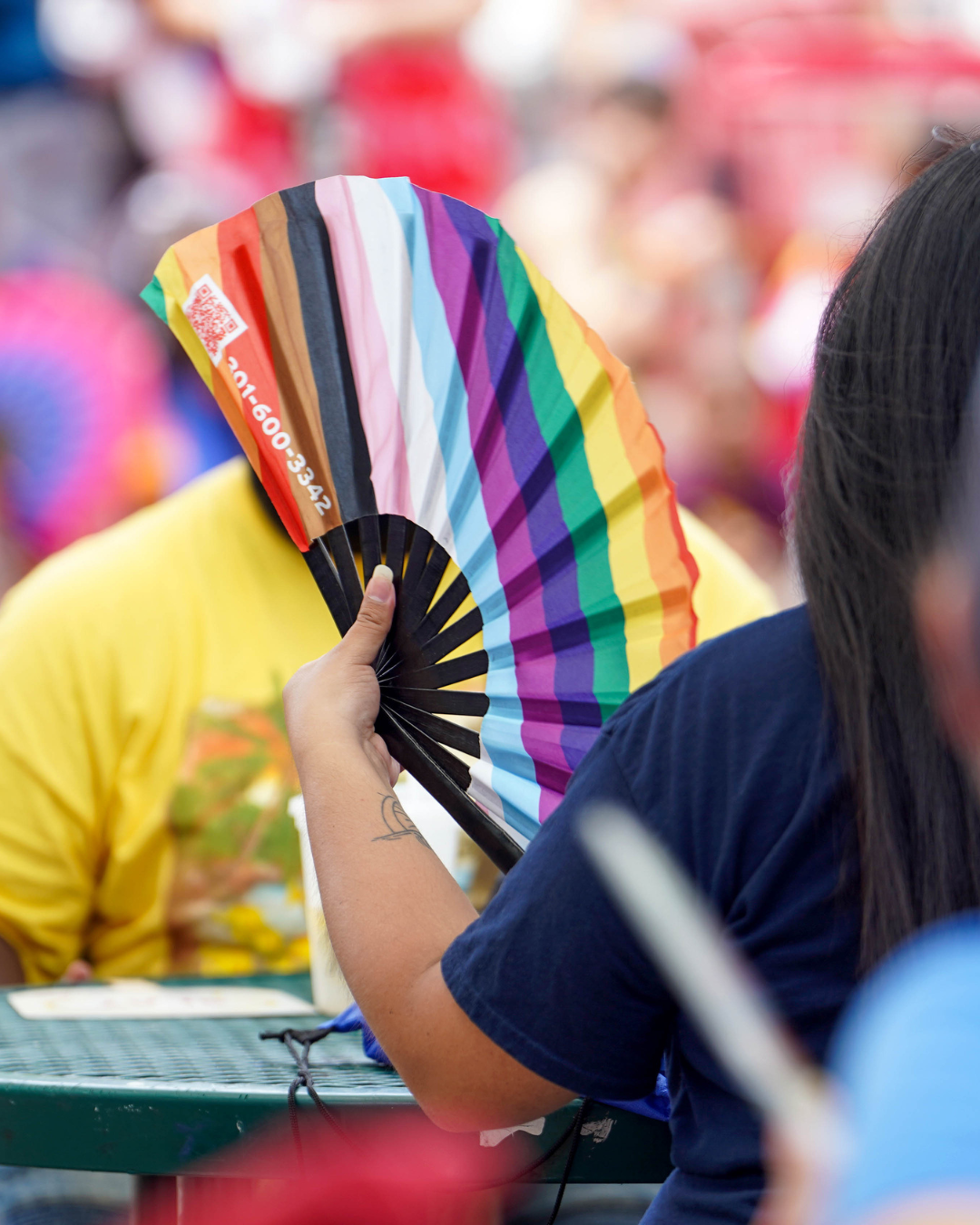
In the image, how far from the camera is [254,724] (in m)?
1.42

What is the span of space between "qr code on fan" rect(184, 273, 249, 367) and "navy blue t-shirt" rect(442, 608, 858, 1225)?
43cm

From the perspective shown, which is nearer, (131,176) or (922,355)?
(922,355)

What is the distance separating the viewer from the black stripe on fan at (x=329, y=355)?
96 centimetres

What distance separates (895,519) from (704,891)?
7.6 inches

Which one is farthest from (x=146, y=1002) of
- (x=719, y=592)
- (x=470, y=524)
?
(x=719, y=592)

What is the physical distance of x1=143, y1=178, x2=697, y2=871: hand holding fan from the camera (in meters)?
0.95

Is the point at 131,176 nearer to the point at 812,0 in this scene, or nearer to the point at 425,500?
the point at 812,0

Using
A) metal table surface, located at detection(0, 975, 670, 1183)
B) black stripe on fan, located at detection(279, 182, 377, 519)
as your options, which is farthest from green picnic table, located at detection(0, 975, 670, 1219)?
black stripe on fan, located at detection(279, 182, 377, 519)

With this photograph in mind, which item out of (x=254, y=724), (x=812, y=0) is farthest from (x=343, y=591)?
(x=812, y=0)

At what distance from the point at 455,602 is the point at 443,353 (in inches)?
7.0

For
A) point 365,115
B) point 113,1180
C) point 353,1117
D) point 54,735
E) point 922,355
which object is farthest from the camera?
point 365,115

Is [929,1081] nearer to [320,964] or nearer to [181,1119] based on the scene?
[181,1119]

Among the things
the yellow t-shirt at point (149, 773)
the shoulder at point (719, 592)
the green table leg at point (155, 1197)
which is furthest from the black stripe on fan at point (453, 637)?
the shoulder at point (719, 592)

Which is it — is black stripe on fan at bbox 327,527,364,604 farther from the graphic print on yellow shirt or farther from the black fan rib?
the graphic print on yellow shirt
